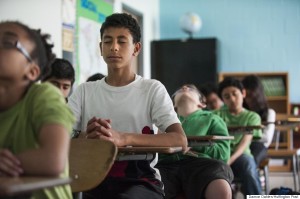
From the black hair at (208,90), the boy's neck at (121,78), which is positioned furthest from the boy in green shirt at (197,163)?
the black hair at (208,90)

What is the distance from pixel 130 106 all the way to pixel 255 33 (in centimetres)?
664

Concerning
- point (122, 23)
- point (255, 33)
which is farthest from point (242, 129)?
point (255, 33)

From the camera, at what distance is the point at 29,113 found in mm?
1393

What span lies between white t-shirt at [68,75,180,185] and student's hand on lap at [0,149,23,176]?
1017mm

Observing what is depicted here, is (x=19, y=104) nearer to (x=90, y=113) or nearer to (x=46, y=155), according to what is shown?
(x=46, y=155)

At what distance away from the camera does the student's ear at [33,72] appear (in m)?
1.41

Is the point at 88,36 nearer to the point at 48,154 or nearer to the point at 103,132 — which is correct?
the point at 103,132

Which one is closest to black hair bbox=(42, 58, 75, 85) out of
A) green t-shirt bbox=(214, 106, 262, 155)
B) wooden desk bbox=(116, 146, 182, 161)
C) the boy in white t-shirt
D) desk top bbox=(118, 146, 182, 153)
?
the boy in white t-shirt

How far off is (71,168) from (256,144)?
3205 mm

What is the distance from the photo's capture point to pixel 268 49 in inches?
340

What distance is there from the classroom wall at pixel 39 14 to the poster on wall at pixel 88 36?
525mm

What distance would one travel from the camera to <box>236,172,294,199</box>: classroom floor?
738cm

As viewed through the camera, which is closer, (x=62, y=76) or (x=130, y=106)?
(x=130, y=106)

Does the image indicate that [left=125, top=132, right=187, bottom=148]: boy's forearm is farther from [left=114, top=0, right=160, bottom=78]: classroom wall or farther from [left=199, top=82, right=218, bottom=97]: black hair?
[left=114, top=0, right=160, bottom=78]: classroom wall
